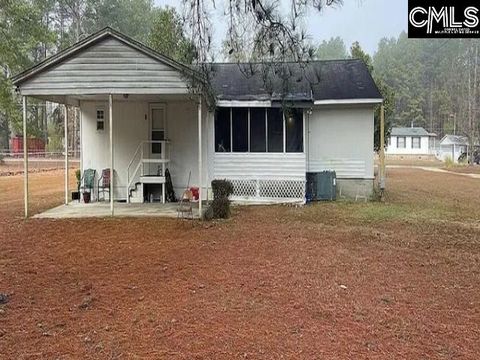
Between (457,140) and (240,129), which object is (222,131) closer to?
(240,129)

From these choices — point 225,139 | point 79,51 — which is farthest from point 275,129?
point 79,51

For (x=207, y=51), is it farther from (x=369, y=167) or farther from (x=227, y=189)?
(x=369, y=167)

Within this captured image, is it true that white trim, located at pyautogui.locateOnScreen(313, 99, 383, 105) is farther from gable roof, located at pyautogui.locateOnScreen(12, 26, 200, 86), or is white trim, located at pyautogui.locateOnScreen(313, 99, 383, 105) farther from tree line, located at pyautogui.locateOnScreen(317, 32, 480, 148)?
tree line, located at pyautogui.locateOnScreen(317, 32, 480, 148)

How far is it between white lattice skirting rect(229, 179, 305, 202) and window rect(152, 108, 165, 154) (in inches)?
93.7

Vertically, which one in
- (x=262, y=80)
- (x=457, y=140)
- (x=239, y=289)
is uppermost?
(x=457, y=140)

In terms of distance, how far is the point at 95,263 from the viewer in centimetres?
664

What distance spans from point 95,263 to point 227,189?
190 inches

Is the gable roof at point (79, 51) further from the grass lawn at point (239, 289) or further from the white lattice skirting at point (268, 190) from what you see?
the white lattice skirting at point (268, 190)

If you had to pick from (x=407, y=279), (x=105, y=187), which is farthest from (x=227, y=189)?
(x=407, y=279)

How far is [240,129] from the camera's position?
1355cm

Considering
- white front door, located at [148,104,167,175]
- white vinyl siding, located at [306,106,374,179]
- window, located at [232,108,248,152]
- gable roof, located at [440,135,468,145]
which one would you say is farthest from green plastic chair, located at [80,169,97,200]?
gable roof, located at [440,135,468,145]

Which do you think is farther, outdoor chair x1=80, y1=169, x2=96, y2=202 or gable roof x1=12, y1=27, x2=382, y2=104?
outdoor chair x1=80, y1=169, x2=96, y2=202

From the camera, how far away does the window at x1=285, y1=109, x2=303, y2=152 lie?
522 inches
